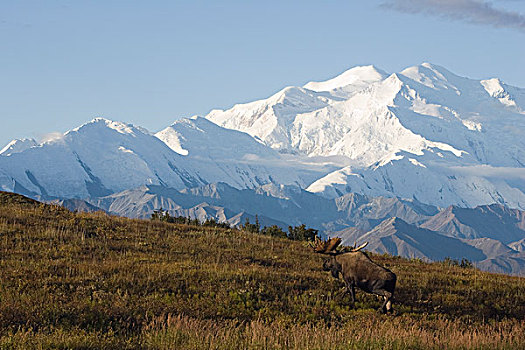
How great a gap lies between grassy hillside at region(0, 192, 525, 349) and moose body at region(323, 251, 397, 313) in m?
0.60

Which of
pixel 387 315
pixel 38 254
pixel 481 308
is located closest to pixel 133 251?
pixel 38 254

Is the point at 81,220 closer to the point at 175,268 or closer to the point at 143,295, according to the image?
the point at 175,268

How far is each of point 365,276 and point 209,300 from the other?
481cm

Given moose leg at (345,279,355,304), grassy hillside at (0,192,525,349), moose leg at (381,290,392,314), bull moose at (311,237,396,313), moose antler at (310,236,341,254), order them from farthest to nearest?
moose antler at (310,236,341,254) < moose leg at (345,279,355,304) < bull moose at (311,237,396,313) < moose leg at (381,290,392,314) < grassy hillside at (0,192,525,349)

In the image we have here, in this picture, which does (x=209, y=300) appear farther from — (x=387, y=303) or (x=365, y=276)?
(x=387, y=303)

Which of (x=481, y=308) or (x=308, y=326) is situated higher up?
(x=308, y=326)

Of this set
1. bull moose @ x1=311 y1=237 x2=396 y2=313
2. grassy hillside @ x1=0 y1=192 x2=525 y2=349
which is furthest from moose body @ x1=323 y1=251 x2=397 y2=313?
grassy hillside @ x1=0 y1=192 x2=525 y2=349

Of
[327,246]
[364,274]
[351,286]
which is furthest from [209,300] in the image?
[327,246]

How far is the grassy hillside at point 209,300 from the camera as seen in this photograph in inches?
631

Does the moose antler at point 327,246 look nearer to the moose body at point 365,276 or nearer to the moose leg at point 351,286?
the moose body at point 365,276

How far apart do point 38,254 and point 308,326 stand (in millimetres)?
12420

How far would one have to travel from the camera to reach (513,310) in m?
23.0

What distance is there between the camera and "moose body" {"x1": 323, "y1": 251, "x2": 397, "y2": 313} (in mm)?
20422

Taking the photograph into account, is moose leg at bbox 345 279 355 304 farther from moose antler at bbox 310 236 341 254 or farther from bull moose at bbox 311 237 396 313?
moose antler at bbox 310 236 341 254
